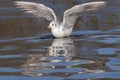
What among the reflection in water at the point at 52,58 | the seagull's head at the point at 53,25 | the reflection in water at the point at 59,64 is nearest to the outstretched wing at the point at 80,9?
the seagull's head at the point at 53,25

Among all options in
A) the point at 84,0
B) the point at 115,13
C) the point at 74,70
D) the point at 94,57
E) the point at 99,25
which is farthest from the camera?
the point at 84,0

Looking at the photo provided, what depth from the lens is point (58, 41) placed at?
16438mm

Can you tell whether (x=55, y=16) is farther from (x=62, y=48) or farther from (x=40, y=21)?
(x=40, y=21)

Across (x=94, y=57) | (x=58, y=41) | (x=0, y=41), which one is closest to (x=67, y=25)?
(x=58, y=41)

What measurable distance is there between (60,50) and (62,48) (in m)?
0.29

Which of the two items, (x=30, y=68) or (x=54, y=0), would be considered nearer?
(x=30, y=68)

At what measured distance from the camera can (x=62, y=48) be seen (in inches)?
600

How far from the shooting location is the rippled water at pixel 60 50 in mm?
12297

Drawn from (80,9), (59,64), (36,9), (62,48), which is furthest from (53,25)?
(59,64)

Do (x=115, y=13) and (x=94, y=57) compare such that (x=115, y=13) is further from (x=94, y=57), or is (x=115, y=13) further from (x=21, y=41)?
(x=94, y=57)

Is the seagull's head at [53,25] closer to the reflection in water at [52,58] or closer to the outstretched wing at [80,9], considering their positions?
the outstretched wing at [80,9]

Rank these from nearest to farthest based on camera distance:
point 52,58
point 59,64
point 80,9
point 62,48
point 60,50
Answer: point 59,64 < point 52,58 < point 60,50 < point 62,48 < point 80,9

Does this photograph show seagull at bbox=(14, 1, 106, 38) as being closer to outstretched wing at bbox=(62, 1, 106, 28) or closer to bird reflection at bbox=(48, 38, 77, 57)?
outstretched wing at bbox=(62, 1, 106, 28)

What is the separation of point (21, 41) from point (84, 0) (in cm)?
859
